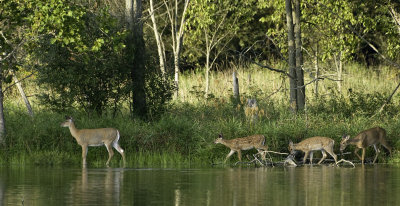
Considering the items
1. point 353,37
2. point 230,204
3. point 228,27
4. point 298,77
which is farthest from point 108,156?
point 228,27

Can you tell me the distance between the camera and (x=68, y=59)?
23906 millimetres

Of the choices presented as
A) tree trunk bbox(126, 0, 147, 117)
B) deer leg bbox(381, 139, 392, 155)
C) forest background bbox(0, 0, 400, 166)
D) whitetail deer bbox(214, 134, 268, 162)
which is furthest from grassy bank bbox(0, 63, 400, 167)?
tree trunk bbox(126, 0, 147, 117)

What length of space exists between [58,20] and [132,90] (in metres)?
5.85

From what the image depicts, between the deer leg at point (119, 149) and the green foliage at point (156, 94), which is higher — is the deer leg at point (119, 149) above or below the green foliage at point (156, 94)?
below

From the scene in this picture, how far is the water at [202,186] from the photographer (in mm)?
12469

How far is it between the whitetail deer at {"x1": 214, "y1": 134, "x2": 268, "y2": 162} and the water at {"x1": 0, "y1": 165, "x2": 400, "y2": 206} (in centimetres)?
92

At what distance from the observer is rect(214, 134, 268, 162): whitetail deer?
1959 centimetres

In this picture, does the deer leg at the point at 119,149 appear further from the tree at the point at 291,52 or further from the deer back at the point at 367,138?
the tree at the point at 291,52

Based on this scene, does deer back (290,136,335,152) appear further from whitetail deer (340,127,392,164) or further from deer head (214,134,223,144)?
deer head (214,134,223,144)

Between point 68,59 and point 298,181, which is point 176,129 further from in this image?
point 298,181

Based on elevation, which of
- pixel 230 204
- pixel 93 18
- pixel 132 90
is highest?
pixel 93 18

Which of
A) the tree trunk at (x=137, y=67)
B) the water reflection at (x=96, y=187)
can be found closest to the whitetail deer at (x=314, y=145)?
the water reflection at (x=96, y=187)

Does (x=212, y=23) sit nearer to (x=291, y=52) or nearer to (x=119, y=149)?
(x=291, y=52)

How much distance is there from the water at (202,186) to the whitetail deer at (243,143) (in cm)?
92
